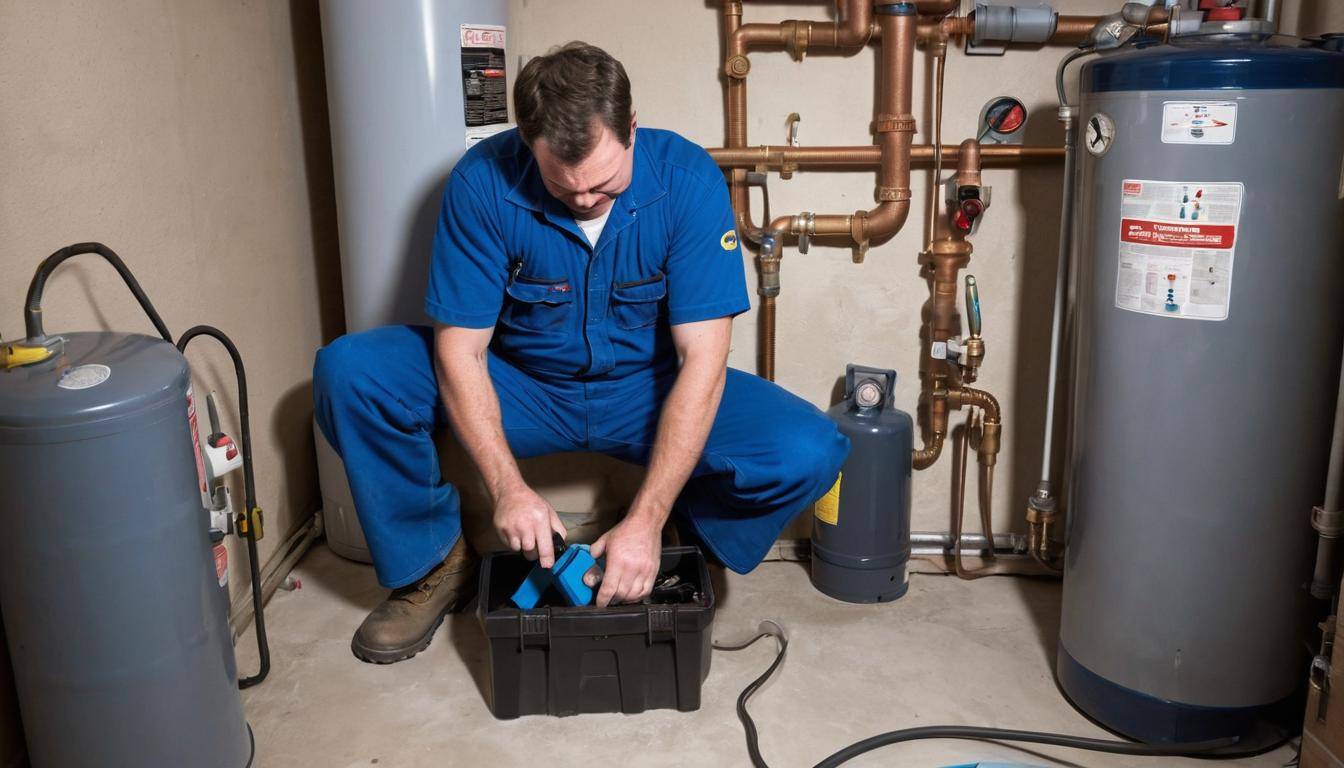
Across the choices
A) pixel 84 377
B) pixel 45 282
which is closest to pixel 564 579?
pixel 84 377

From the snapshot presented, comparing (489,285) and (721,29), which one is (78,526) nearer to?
(489,285)

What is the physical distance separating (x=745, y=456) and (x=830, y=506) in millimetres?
340

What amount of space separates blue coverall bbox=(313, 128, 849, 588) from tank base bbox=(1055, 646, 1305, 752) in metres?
0.59

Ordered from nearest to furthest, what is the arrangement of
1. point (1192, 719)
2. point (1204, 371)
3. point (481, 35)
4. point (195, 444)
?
point (195, 444) < point (1204, 371) < point (1192, 719) < point (481, 35)

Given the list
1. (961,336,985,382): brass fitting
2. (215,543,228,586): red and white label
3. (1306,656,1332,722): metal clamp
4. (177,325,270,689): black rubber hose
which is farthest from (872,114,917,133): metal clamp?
(215,543,228,586): red and white label

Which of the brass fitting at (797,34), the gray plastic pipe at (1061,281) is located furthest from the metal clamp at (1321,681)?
the brass fitting at (797,34)

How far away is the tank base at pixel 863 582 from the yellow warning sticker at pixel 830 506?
0.09m

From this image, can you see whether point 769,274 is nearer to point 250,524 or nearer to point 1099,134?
point 1099,134

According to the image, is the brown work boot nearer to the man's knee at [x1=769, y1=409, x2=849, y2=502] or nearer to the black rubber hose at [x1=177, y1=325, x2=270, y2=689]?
the black rubber hose at [x1=177, y1=325, x2=270, y2=689]

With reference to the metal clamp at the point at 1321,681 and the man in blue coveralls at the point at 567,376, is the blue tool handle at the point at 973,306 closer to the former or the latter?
the man in blue coveralls at the point at 567,376

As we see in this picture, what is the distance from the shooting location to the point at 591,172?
62.9 inches

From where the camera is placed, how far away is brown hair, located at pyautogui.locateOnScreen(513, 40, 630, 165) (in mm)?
1550

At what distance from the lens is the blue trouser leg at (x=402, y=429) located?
1850 mm

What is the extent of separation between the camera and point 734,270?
1.84 metres
